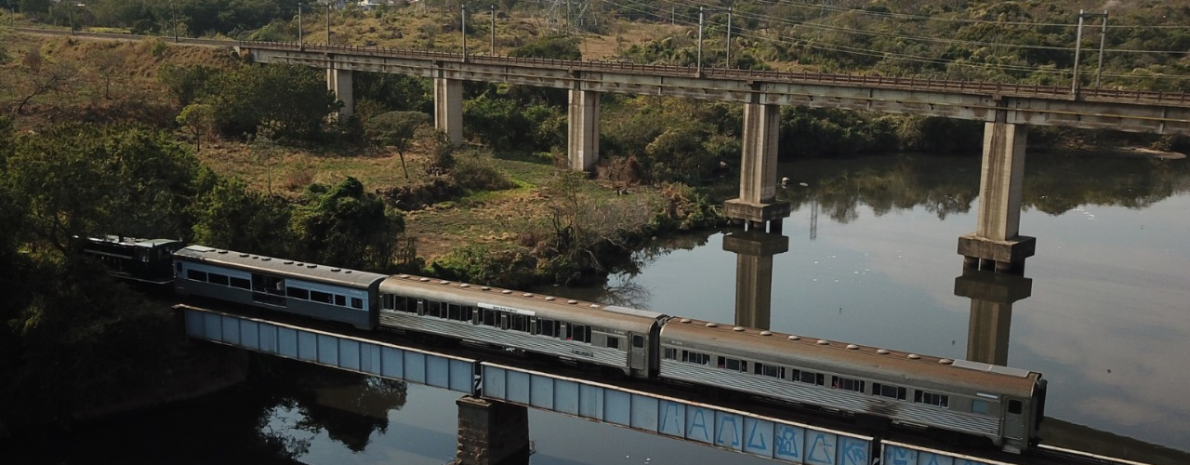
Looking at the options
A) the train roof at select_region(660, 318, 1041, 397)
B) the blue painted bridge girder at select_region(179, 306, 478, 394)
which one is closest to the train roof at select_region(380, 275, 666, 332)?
the train roof at select_region(660, 318, 1041, 397)

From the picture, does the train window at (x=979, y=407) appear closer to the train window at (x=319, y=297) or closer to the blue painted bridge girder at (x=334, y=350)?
the blue painted bridge girder at (x=334, y=350)

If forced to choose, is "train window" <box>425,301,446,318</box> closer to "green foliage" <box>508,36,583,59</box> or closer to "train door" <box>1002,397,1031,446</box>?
"train door" <box>1002,397,1031,446</box>

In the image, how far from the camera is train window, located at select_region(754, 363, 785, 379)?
3011 cm

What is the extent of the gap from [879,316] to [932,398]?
72.4ft

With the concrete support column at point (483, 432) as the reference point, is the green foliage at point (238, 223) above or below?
above

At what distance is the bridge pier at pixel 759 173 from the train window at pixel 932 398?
40.9 m

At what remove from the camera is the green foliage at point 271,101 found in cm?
7706

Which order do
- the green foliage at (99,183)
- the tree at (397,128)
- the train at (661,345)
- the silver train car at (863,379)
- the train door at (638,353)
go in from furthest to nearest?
the tree at (397,128) → the green foliage at (99,183) → the train door at (638,353) → the train at (661,345) → the silver train car at (863,379)

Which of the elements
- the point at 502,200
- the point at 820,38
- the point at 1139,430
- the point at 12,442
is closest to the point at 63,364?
the point at 12,442

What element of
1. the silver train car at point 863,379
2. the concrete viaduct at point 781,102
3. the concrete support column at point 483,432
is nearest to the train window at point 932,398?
the silver train car at point 863,379

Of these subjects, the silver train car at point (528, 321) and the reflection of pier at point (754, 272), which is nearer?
the silver train car at point (528, 321)

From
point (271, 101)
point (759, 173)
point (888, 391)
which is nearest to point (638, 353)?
point (888, 391)

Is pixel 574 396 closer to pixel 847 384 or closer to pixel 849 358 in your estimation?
pixel 847 384

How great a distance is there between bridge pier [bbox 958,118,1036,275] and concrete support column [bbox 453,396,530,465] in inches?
1327
